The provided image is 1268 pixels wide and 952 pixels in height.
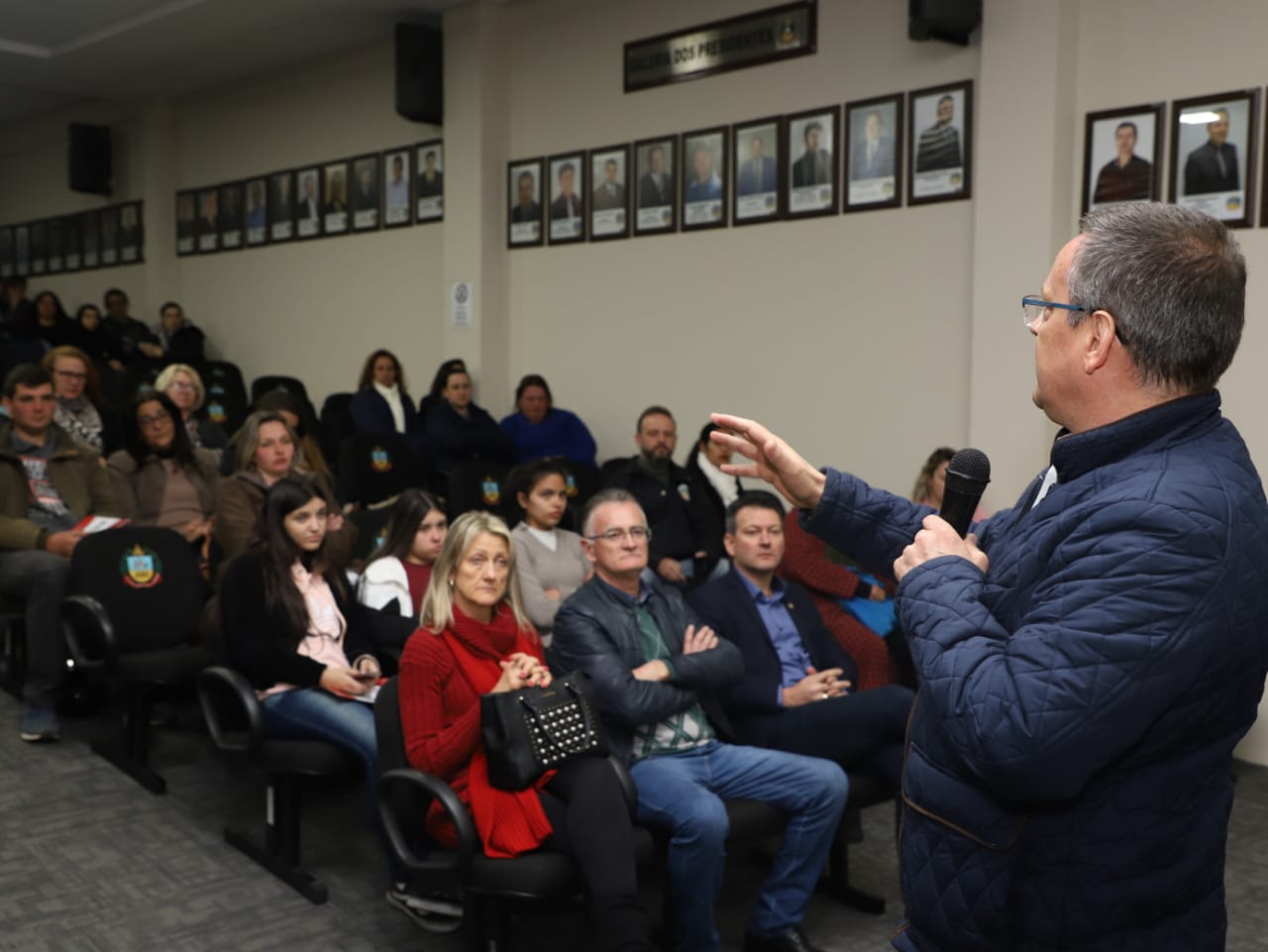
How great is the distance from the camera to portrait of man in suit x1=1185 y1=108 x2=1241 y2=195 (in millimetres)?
4383

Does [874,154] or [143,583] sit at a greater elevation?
[874,154]

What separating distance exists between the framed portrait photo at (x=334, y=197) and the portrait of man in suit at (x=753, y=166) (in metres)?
3.27

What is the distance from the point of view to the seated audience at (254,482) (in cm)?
425

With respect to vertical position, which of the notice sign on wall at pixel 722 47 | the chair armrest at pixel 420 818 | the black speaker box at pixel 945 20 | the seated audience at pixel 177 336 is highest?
the notice sign on wall at pixel 722 47

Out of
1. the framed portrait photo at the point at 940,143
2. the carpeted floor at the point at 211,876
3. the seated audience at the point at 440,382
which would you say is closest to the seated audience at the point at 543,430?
the seated audience at the point at 440,382

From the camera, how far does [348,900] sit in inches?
122

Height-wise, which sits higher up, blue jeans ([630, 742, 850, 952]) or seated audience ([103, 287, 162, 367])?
seated audience ([103, 287, 162, 367])

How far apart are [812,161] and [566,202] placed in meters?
1.73

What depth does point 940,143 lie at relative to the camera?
5.16 m

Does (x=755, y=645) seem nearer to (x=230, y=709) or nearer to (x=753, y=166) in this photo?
(x=230, y=709)

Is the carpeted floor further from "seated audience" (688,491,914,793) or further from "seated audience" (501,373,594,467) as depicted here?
"seated audience" (501,373,594,467)

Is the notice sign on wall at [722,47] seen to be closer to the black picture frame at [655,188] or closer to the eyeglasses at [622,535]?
the black picture frame at [655,188]

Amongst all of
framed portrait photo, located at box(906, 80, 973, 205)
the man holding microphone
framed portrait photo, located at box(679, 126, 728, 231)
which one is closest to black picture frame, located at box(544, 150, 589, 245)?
framed portrait photo, located at box(679, 126, 728, 231)

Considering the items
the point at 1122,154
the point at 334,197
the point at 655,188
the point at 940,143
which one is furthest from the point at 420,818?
the point at 334,197
